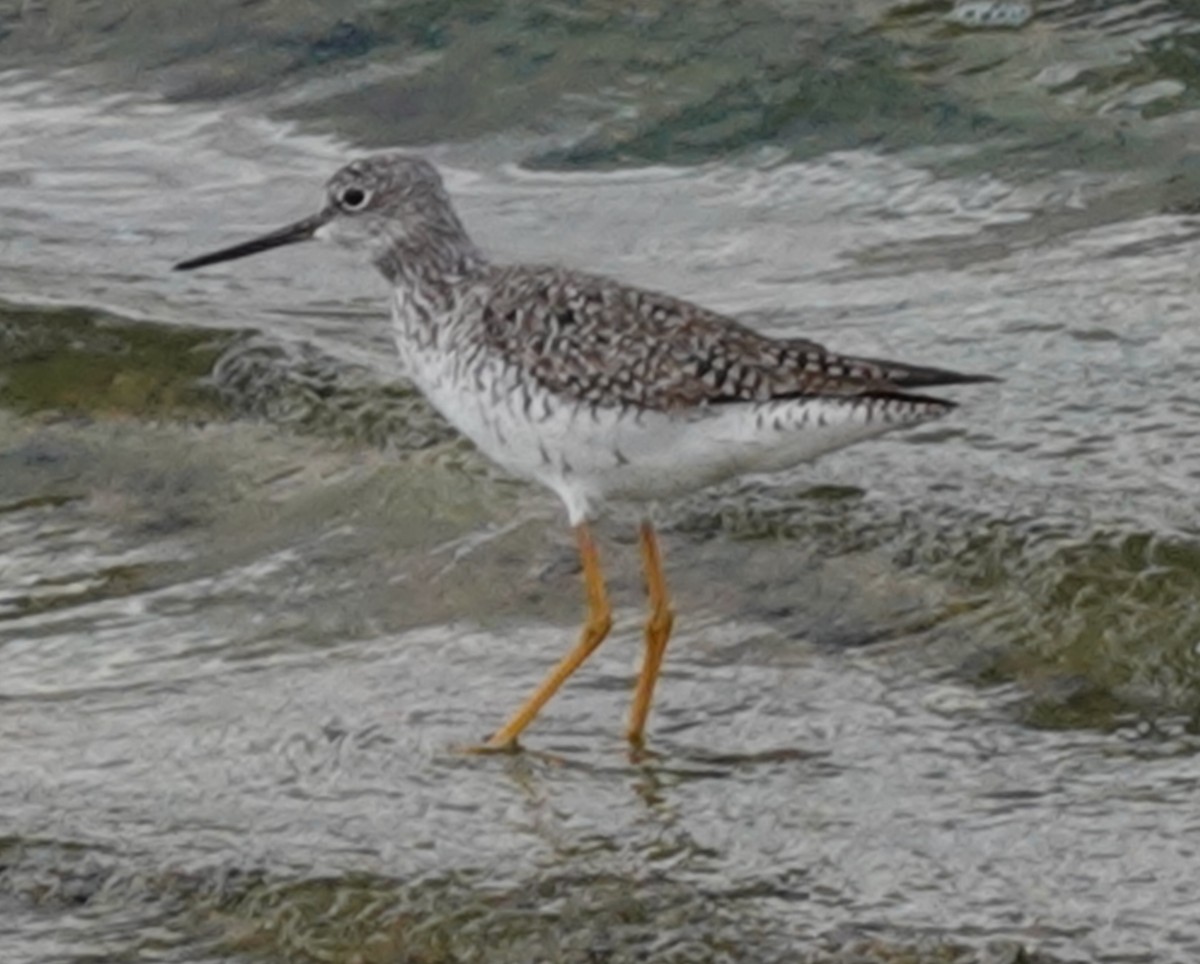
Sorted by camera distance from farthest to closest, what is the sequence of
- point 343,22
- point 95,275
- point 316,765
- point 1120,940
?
point 343,22, point 95,275, point 316,765, point 1120,940

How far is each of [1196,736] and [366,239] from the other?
102 inches

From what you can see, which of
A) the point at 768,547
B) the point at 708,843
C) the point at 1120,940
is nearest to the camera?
the point at 1120,940

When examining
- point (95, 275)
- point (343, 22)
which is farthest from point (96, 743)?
point (343, 22)

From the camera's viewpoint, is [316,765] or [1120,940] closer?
[1120,940]

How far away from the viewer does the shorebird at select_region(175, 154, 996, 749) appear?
7047 millimetres

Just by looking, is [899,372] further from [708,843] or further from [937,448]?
[937,448]

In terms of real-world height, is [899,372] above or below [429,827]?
above

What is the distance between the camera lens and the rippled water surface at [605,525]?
6625mm

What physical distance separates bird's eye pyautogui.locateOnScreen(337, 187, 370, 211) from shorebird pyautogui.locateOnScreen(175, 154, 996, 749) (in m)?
0.54

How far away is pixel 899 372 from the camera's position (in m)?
→ 6.96

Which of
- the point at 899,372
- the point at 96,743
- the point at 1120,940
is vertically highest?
the point at 899,372

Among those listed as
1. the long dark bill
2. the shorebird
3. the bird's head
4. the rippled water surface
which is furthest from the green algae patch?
the shorebird

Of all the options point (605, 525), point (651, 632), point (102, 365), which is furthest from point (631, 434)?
point (102, 365)

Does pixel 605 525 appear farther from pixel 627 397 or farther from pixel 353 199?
pixel 627 397
